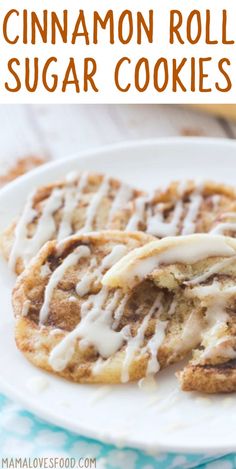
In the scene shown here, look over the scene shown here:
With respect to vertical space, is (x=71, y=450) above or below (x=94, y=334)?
below

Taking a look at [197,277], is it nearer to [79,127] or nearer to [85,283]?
[85,283]

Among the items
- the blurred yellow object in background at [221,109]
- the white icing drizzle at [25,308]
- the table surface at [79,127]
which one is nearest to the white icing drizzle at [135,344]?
the white icing drizzle at [25,308]

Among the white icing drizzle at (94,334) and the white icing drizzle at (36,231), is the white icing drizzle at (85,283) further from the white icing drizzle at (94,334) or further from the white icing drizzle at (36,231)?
the white icing drizzle at (36,231)

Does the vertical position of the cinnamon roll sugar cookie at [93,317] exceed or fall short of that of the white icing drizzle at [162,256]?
it falls short

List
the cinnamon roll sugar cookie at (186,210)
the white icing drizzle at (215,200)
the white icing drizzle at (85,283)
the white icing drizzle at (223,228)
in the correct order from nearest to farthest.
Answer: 1. the white icing drizzle at (85,283)
2. the white icing drizzle at (223,228)
3. the cinnamon roll sugar cookie at (186,210)
4. the white icing drizzle at (215,200)

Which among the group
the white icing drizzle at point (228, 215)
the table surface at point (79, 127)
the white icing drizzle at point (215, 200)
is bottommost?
the white icing drizzle at point (228, 215)

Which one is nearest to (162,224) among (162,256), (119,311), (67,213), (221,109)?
(67,213)

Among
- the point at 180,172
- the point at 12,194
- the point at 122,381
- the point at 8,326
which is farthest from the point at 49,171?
the point at 122,381
